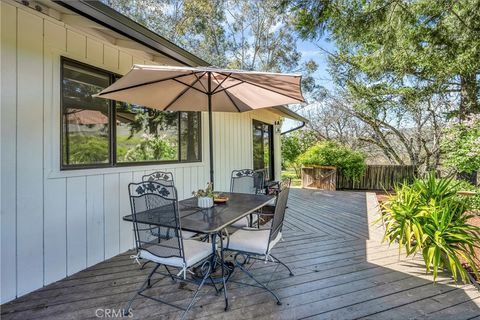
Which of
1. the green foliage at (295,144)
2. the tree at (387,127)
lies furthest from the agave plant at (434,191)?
the green foliage at (295,144)

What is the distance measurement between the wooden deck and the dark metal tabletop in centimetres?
71

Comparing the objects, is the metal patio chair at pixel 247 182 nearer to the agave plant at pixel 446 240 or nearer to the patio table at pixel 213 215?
the patio table at pixel 213 215

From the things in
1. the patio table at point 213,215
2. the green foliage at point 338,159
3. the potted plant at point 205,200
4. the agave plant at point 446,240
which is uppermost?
the green foliage at point 338,159

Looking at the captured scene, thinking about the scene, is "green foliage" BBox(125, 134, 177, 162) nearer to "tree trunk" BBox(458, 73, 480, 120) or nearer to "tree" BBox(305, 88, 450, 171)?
"tree trunk" BBox(458, 73, 480, 120)

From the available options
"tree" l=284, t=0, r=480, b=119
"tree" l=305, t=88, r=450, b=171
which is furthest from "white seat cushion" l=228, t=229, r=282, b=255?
"tree" l=305, t=88, r=450, b=171

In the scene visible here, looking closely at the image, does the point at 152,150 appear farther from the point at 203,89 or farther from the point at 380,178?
the point at 380,178

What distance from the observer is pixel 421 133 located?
1065 centimetres

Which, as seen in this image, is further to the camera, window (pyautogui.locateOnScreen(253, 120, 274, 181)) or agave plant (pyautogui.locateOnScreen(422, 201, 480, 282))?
window (pyautogui.locateOnScreen(253, 120, 274, 181))

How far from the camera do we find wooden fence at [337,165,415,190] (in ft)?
34.6

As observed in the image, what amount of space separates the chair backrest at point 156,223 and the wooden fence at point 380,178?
9341 mm

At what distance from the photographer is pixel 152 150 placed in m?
4.04

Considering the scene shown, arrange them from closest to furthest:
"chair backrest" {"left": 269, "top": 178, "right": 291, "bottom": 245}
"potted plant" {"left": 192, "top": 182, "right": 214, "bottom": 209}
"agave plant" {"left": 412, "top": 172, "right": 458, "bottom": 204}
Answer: "chair backrest" {"left": 269, "top": 178, "right": 291, "bottom": 245} → "potted plant" {"left": 192, "top": 182, "right": 214, "bottom": 209} → "agave plant" {"left": 412, "top": 172, "right": 458, "bottom": 204}

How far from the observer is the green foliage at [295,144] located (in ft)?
45.0

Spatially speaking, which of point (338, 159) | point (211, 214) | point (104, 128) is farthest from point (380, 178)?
point (104, 128)
